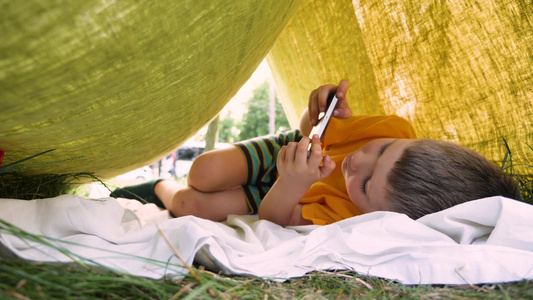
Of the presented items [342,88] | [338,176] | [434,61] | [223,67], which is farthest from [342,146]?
[223,67]

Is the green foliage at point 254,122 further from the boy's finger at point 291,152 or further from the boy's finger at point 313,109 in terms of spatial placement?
the boy's finger at point 291,152

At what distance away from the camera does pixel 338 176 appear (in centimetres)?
132

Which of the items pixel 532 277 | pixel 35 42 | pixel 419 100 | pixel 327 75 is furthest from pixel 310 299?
pixel 327 75

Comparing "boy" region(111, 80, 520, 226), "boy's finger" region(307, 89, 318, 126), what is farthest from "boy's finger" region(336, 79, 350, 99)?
"boy's finger" region(307, 89, 318, 126)

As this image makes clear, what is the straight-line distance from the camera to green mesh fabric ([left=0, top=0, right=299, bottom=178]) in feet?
1.79

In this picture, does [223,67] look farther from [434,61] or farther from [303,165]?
[434,61]

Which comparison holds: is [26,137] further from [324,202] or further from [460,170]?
[460,170]

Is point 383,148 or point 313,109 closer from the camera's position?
point 383,148

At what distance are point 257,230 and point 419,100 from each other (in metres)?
0.78

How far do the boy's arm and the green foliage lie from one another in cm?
944

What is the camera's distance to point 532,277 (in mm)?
648

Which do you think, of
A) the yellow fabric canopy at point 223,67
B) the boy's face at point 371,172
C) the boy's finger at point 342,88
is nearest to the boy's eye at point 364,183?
the boy's face at point 371,172

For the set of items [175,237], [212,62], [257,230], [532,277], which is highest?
[212,62]

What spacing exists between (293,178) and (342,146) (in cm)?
41
